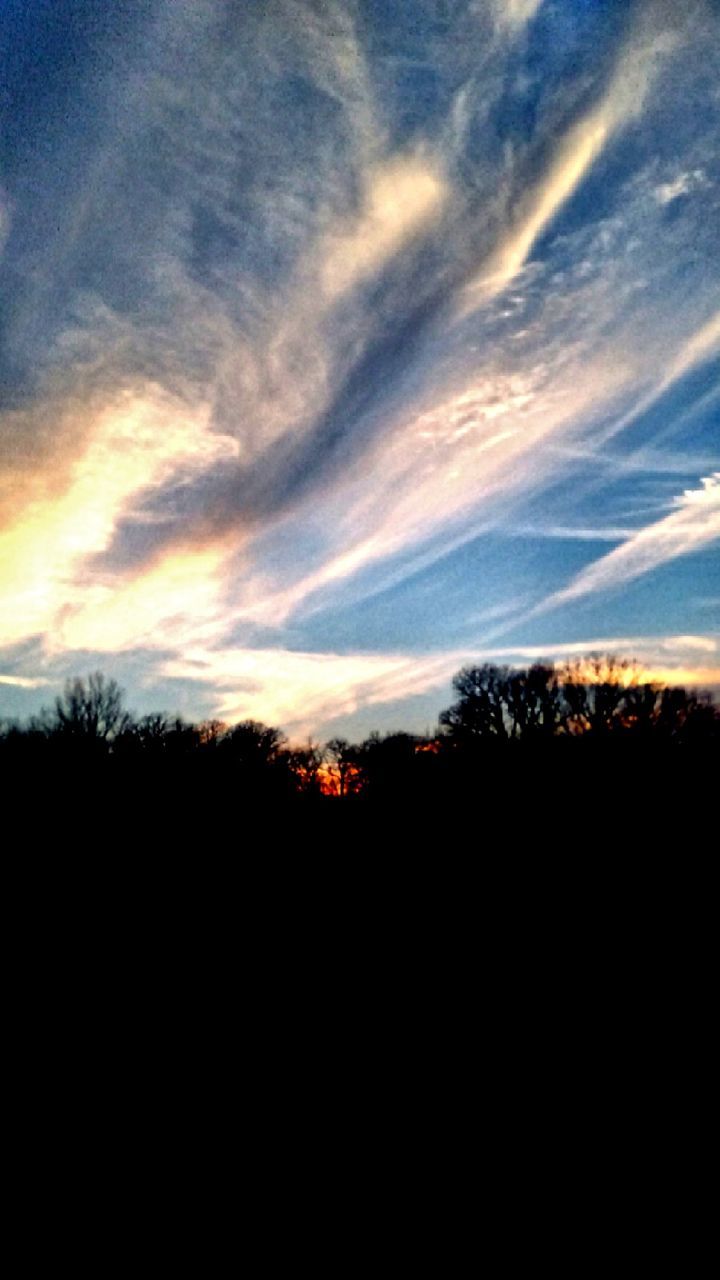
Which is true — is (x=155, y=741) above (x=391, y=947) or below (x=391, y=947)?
above

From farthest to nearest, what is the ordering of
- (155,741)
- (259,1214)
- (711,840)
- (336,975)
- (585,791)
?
(155,741) → (585,791) → (711,840) → (336,975) → (259,1214)

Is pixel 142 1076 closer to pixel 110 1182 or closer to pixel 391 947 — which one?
pixel 110 1182

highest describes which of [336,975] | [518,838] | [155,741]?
[155,741]

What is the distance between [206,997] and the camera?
870 cm

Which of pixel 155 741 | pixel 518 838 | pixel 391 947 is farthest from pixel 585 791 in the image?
pixel 155 741

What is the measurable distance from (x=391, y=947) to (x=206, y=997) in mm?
3643

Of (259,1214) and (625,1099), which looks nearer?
(259,1214)

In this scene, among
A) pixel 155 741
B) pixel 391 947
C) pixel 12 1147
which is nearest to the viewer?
pixel 12 1147

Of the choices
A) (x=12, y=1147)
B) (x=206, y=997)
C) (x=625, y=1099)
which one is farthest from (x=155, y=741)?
(x=625, y=1099)

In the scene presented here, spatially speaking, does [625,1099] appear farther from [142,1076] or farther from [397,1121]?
[142,1076]

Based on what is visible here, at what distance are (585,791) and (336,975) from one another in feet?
40.2

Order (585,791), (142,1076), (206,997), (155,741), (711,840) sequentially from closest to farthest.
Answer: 1. (142,1076)
2. (206,997)
3. (711,840)
4. (585,791)
5. (155,741)

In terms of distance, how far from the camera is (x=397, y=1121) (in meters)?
5.62

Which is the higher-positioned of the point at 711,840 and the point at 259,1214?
the point at 711,840
